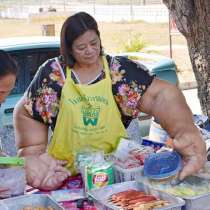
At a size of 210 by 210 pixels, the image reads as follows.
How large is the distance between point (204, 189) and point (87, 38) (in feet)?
3.37

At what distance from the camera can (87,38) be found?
9.08 ft

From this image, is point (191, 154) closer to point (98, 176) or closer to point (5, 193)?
point (98, 176)

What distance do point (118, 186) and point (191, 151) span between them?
0.45 m

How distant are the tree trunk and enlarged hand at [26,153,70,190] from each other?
2.15 m

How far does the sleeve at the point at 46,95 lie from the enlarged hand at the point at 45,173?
349 millimetres

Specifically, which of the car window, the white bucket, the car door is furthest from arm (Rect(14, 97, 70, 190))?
the car window

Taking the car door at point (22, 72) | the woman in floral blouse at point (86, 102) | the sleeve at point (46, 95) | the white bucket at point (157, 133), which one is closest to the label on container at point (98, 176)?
the woman in floral blouse at point (86, 102)

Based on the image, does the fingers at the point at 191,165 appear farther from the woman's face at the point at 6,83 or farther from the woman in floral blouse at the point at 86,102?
the woman's face at the point at 6,83

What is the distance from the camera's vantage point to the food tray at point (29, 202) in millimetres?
2175

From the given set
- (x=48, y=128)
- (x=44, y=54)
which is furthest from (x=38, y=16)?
(x=48, y=128)

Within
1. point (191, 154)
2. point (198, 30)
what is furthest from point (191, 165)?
point (198, 30)

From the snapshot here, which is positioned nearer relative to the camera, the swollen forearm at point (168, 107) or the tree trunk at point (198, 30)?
the swollen forearm at point (168, 107)

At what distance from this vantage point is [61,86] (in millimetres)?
2822

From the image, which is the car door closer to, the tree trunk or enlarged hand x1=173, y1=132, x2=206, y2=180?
the tree trunk
